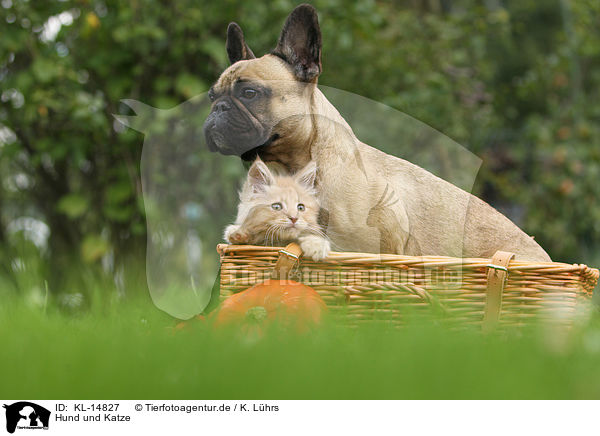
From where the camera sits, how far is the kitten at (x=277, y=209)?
206cm

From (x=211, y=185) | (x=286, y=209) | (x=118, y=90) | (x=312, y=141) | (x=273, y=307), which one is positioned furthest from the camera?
(x=118, y=90)

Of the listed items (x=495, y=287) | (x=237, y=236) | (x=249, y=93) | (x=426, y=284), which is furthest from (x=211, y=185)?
(x=495, y=287)

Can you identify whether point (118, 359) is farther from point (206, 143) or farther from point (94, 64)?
point (94, 64)

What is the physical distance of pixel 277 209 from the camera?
81.7 inches

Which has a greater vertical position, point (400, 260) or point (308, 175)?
point (308, 175)

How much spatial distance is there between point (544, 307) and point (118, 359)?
4.42 ft

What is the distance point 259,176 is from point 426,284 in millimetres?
642

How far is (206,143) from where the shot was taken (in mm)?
2162

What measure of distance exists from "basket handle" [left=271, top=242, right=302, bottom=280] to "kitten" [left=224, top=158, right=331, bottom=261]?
70 millimetres

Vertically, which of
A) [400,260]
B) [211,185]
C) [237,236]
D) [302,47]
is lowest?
[400,260]
